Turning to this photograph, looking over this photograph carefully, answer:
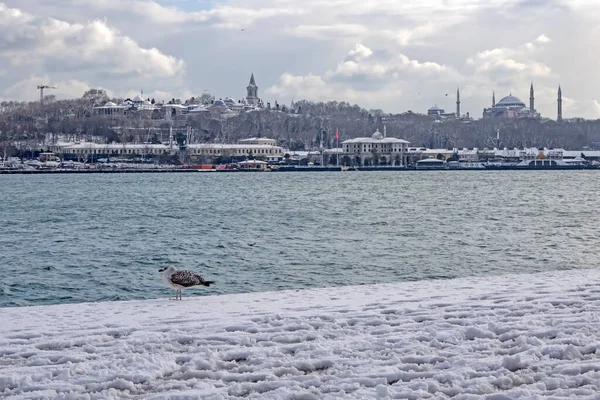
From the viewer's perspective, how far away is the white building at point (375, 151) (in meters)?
90.8

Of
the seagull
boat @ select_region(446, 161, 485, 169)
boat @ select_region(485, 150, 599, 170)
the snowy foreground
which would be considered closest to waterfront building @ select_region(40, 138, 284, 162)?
boat @ select_region(446, 161, 485, 169)

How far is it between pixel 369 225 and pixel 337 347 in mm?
16303

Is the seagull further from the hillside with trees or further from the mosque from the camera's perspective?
the mosque

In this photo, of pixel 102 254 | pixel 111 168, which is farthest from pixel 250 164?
pixel 102 254

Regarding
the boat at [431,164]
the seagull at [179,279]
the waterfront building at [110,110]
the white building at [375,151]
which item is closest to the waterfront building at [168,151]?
the white building at [375,151]

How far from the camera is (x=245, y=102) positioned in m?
141

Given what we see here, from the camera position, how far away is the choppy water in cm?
1134

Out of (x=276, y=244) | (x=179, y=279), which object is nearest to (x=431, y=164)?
(x=276, y=244)

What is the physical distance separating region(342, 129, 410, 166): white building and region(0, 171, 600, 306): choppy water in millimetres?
61868

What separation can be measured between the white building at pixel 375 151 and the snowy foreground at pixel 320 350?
85202 millimetres

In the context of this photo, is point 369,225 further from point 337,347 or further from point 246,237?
point 337,347

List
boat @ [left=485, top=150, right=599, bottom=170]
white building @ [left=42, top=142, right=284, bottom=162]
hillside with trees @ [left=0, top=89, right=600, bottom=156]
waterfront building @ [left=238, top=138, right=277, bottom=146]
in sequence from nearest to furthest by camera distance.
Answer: boat @ [left=485, top=150, right=599, bottom=170], white building @ [left=42, top=142, right=284, bottom=162], waterfront building @ [left=238, top=138, right=277, bottom=146], hillside with trees @ [left=0, top=89, right=600, bottom=156]

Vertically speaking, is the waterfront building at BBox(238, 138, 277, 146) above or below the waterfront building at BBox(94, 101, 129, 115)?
below

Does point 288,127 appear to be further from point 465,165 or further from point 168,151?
point 465,165
